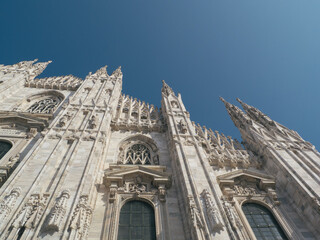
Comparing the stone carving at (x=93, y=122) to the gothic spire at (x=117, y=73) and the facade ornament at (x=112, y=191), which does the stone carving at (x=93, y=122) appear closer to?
the facade ornament at (x=112, y=191)

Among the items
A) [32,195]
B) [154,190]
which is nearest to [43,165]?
[32,195]

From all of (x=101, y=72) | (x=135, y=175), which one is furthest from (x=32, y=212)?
(x=101, y=72)

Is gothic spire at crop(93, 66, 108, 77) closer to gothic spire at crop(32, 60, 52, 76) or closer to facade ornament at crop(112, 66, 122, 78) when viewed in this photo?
facade ornament at crop(112, 66, 122, 78)

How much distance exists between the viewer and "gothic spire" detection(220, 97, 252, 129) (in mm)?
17523

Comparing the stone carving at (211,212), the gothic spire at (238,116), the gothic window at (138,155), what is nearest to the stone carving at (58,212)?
the gothic window at (138,155)

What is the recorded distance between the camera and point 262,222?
32.0 ft

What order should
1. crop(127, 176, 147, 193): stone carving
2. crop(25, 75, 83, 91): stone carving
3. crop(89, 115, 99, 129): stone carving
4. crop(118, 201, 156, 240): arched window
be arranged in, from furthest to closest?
crop(25, 75, 83, 91): stone carving < crop(89, 115, 99, 129): stone carving < crop(127, 176, 147, 193): stone carving < crop(118, 201, 156, 240): arched window

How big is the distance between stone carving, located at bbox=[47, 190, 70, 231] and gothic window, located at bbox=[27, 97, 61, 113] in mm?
11297

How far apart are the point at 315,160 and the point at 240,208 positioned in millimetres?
5709

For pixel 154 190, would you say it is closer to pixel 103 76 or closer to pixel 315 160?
pixel 315 160

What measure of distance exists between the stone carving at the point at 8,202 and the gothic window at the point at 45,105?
10618 millimetres

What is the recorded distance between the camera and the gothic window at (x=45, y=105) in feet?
58.1

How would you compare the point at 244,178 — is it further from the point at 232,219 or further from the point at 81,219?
the point at 81,219

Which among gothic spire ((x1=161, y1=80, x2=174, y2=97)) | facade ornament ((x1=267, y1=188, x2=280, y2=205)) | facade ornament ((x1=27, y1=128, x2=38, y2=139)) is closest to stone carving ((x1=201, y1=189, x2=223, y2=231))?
facade ornament ((x1=267, y1=188, x2=280, y2=205))
